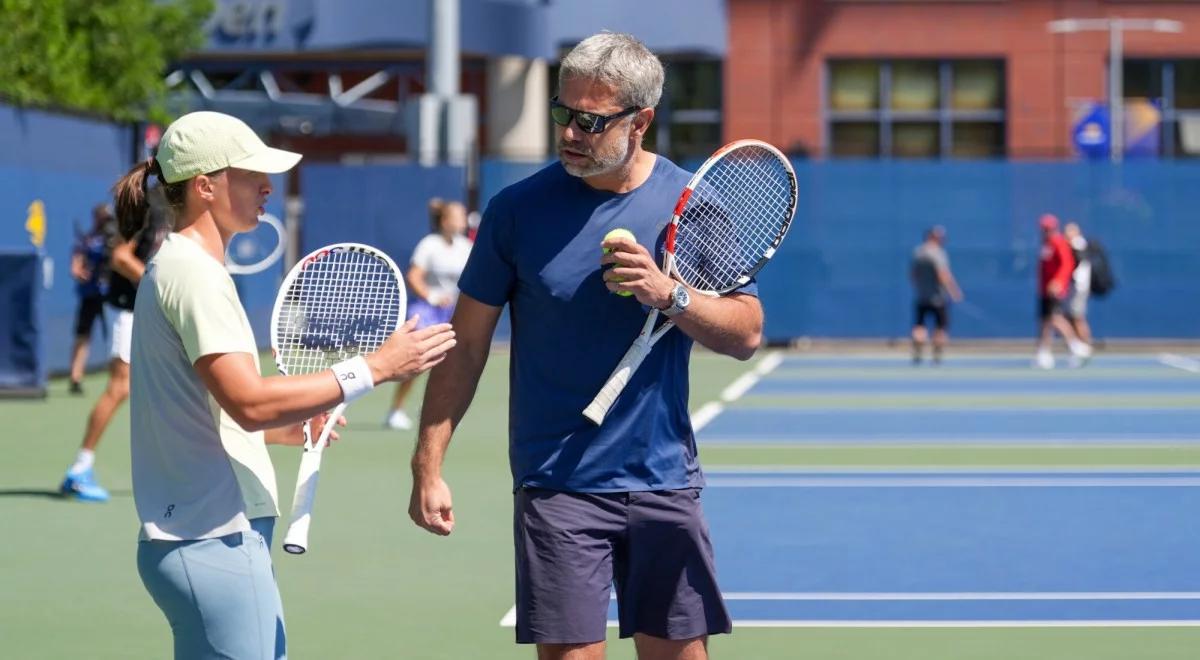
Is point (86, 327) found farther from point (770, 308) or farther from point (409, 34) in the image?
point (409, 34)

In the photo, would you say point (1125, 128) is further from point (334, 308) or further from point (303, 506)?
point (303, 506)

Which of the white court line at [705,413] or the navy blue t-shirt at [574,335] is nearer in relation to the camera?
the navy blue t-shirt at [574,335]

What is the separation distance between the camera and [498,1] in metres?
40.1

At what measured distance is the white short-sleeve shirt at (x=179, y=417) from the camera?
14.8ft

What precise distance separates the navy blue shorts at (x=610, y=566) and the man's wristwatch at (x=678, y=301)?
1.51ft

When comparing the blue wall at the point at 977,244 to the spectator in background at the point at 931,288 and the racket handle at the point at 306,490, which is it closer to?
the spectator in background at the point at 931,288

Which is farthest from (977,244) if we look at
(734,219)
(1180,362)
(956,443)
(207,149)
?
(207,149)

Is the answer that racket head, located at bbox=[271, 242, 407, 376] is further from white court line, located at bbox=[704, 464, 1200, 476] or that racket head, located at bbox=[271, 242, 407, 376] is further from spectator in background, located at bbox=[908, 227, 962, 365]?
spectator in background, located at bbox=[908, 227, 962, 365]

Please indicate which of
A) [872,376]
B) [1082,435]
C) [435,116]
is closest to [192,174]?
[1082,435]

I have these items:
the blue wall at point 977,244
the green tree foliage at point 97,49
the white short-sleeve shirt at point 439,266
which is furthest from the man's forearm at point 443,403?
the blue wall at point 977,244

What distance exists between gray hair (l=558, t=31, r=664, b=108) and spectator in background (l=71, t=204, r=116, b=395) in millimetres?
14915

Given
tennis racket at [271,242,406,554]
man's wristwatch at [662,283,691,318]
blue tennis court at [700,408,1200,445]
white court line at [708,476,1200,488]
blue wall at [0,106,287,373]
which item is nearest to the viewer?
man's wristwatch at [662,283,691,318]

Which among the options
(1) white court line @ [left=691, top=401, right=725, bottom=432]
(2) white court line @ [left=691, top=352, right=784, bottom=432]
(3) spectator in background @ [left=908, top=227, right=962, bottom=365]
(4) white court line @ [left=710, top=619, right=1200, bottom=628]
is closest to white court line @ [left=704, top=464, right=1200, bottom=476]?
(2) white court line @ [left=691, top=352, right=784, bottom=432]

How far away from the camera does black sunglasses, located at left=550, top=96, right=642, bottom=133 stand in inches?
194
